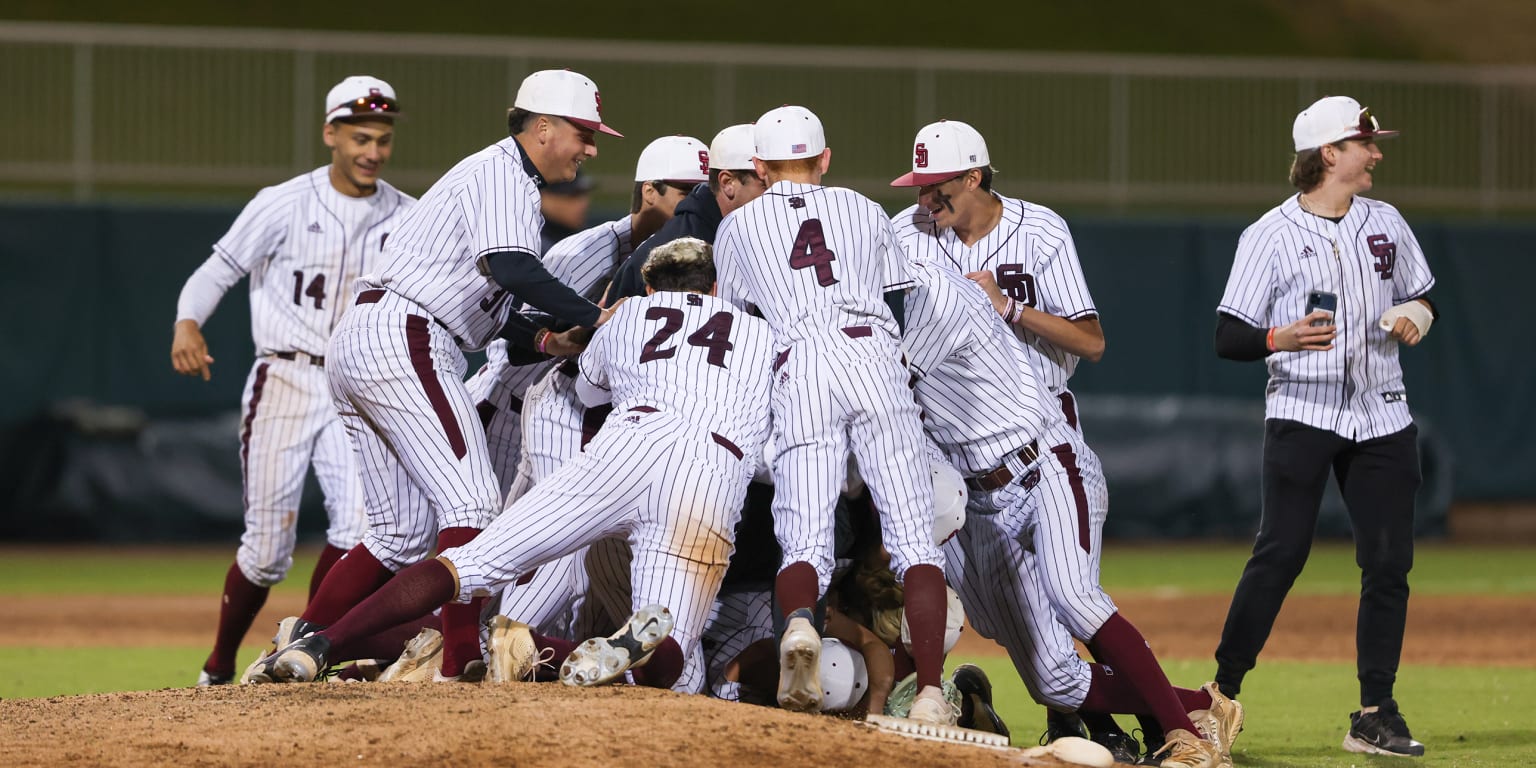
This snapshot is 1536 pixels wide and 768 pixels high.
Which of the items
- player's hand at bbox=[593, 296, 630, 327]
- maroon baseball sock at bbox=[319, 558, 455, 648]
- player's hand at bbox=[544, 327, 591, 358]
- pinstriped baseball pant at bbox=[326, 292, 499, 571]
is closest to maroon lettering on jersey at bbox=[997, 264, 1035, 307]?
player's hand at bbox=[593, 296, 630, 327]

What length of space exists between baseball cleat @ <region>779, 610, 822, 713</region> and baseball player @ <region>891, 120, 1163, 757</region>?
99 cm

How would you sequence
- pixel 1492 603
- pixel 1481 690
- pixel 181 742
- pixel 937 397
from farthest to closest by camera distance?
pixel 1492 603 < pixel 1481 690 < pixel 937 397 < pixel 181 742

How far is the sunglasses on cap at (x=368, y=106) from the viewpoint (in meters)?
7.46

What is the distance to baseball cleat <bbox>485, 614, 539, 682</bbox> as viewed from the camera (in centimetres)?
523

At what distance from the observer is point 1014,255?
599 centimetres

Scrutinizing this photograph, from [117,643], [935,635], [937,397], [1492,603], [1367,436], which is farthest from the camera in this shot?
[1492,603]

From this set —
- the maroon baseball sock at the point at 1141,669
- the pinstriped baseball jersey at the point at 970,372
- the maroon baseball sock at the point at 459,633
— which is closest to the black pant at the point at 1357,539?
the maroon baseball sock at the point at 1141,669

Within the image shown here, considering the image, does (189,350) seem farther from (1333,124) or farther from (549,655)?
(1333,124)

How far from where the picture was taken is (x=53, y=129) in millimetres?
15609

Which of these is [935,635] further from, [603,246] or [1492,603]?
[1492,603]

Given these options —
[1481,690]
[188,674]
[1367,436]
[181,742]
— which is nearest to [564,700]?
[181,742]

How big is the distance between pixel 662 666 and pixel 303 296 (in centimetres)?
312

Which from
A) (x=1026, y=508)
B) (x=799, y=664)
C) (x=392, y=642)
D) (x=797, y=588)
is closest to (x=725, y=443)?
(x=797, y=588)

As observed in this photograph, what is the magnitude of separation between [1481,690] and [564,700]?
179 inches
